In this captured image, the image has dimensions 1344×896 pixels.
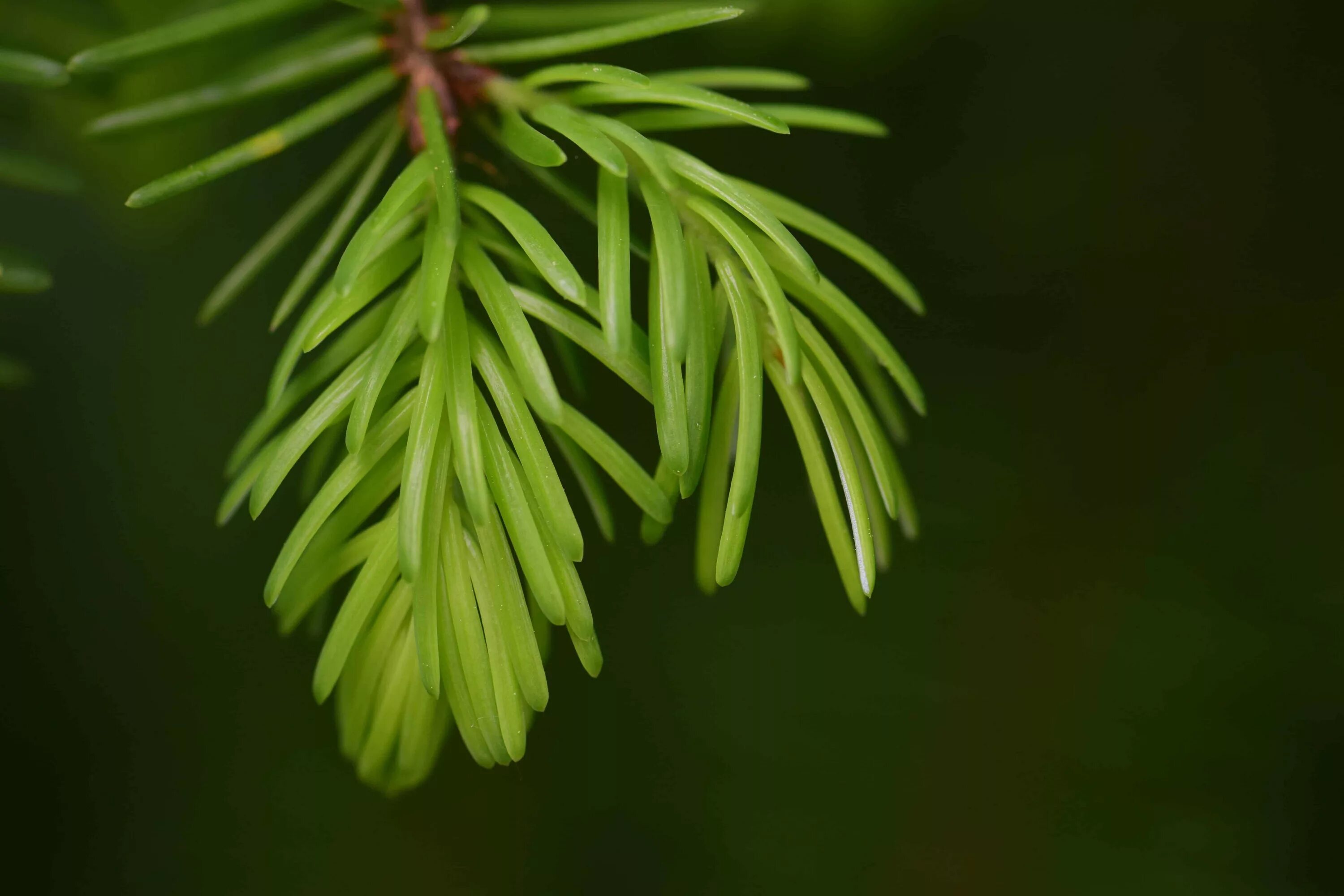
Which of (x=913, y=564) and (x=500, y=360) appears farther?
(x=913, y=564)

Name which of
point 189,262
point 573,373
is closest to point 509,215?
point 573,373

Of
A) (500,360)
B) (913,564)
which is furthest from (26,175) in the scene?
(913,564)

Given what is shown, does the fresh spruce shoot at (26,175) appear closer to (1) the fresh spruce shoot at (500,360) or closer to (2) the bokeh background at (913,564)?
(1) the fresh spruce shoot at (500,360)

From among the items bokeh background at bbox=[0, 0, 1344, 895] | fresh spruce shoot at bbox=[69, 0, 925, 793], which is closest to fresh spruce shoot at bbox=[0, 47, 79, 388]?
fresh spruce shoot at bbox=[69, 0, 925, 793]

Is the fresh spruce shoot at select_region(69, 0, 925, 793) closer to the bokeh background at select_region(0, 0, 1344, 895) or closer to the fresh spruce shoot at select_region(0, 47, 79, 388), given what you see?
the fresh spruce shoot at select_region(0, 47, 79, 388)

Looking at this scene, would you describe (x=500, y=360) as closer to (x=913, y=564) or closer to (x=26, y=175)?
(x=26, y=175)

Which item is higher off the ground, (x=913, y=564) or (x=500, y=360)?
(x=500, y=360)

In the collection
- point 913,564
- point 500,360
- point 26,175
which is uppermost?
point 26,175
